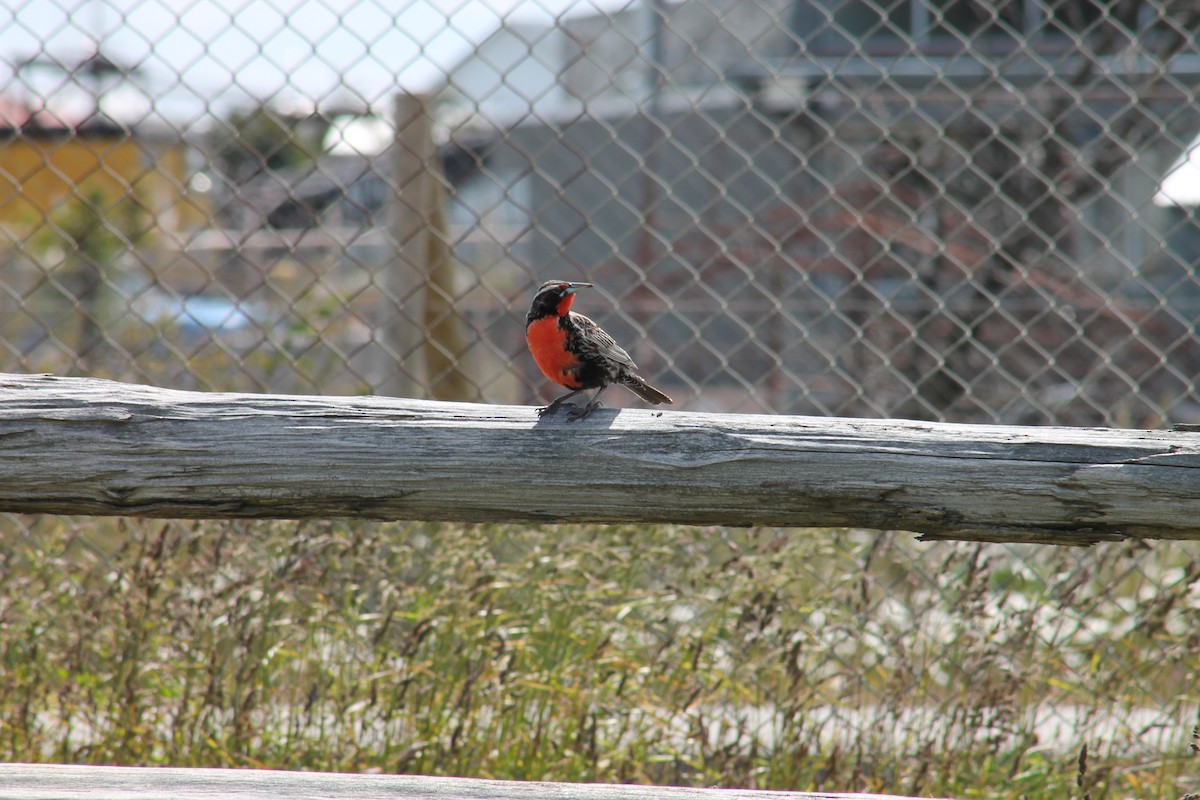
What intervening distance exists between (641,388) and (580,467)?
730 millimetres

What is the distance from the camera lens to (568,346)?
2.21 m

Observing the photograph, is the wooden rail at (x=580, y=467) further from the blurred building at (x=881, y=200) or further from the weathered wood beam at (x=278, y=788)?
the blurred building at (x=881, y=200)

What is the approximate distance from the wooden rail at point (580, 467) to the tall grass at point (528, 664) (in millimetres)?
987

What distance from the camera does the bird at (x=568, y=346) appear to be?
2213 millimetres

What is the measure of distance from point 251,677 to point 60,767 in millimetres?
949

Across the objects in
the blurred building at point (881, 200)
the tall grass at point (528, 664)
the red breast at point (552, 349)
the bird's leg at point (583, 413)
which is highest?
the blurred building at point (881, 200)

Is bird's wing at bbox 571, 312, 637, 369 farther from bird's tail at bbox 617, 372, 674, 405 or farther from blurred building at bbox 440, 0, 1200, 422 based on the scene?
blurred building at bbox 440, 0, 1200, 422

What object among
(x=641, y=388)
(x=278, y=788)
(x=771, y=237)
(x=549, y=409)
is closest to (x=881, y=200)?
(x=771, y=237)

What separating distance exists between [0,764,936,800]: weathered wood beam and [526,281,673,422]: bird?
2.65 ft

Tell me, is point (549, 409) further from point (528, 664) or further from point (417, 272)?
point (417, 272)

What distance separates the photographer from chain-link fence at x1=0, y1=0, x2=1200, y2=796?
3062 mm

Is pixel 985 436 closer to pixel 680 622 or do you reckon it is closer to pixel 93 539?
pixel 680 622

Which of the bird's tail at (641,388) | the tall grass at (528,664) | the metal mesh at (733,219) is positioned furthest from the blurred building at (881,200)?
the bird's tail at (641,388)

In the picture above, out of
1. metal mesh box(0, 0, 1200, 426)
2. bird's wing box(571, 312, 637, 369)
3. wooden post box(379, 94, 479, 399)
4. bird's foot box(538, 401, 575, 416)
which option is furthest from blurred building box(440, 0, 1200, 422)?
bird's foot box(538, 401, 575, 416)
